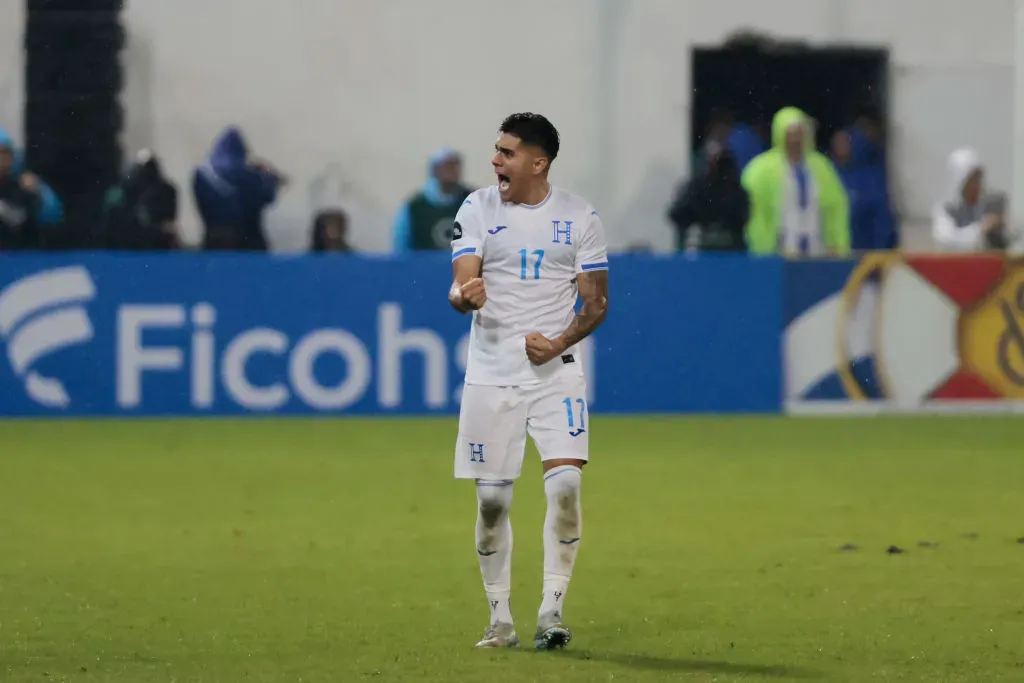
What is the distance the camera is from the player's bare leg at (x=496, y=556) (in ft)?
25.2

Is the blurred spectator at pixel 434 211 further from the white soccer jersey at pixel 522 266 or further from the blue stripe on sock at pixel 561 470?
the blue stripe on sock at pixel 561 470

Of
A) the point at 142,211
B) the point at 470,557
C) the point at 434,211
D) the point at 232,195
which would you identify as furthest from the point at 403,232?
the point at 470,557

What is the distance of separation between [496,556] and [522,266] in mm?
999

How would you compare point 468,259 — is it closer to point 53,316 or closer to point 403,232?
point 53,316

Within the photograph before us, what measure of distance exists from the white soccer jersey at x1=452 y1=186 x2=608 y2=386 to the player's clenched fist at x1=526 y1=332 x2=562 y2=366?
9 centimetres

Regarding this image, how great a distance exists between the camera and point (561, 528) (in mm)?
7715

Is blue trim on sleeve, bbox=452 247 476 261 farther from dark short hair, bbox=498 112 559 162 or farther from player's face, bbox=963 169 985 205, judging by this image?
player's face, bbox=963 169 985 205

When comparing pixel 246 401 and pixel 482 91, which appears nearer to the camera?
pixel 246 401

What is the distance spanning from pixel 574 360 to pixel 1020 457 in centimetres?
758

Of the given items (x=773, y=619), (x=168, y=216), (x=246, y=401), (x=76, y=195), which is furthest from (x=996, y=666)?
(x=76, y=195)

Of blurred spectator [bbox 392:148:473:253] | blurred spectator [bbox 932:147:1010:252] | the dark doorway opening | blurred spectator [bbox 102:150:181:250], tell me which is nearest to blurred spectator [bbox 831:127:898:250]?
blurred spectator [bbox 932:147:1010:252]

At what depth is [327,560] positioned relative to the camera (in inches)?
397

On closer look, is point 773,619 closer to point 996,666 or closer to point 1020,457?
point 996,666

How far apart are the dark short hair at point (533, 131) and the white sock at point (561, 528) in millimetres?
1086
